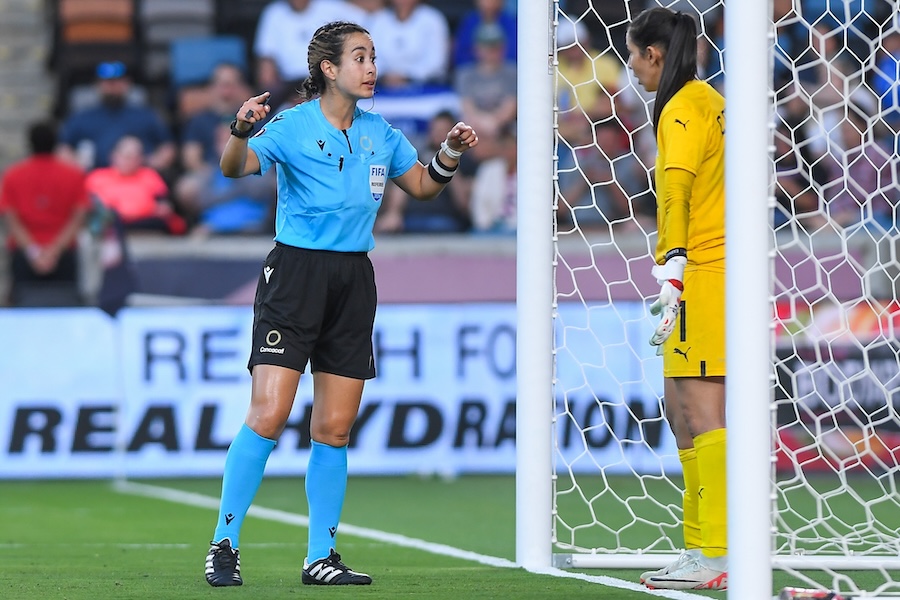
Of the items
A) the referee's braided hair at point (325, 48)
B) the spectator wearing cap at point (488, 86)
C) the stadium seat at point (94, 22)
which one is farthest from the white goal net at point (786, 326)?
the stadium seat at point (94, 22)

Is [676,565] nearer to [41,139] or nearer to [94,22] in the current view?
[41,139]

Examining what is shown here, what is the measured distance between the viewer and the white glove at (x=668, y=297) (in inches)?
201

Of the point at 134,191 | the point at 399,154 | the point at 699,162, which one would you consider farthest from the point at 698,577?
the point at 134,191

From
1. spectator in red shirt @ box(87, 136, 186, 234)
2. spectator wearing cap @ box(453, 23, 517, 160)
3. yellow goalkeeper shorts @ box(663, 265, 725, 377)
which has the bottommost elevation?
yellow goalkeeper shorts @ box(663, 265, 725, 377)

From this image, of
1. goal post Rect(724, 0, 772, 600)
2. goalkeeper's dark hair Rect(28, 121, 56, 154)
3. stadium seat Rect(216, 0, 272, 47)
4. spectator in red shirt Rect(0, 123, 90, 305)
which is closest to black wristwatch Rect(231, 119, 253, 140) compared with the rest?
goal post Rect(724, 0, 772, 600)

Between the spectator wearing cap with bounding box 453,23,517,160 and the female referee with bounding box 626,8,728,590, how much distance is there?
8.18 meters

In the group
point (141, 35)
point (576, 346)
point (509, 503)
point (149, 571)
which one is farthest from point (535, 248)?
point (141, 35)

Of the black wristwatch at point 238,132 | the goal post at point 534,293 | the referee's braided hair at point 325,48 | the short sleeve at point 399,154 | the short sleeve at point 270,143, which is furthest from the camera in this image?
the goal post at point 534,293

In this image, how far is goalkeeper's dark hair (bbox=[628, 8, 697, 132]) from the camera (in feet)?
18.2

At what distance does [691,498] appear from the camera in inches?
227

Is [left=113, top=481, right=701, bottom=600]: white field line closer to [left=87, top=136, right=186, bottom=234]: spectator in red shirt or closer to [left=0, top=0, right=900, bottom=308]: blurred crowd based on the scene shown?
[left=0, top=0, right=900, bottom=308]: blurred crowd

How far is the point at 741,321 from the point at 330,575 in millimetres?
1817

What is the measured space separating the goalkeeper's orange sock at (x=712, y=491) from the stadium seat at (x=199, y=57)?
9.90m

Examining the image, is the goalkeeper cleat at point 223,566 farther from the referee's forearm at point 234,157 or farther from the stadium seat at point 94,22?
the stadium seat at point 94,22
